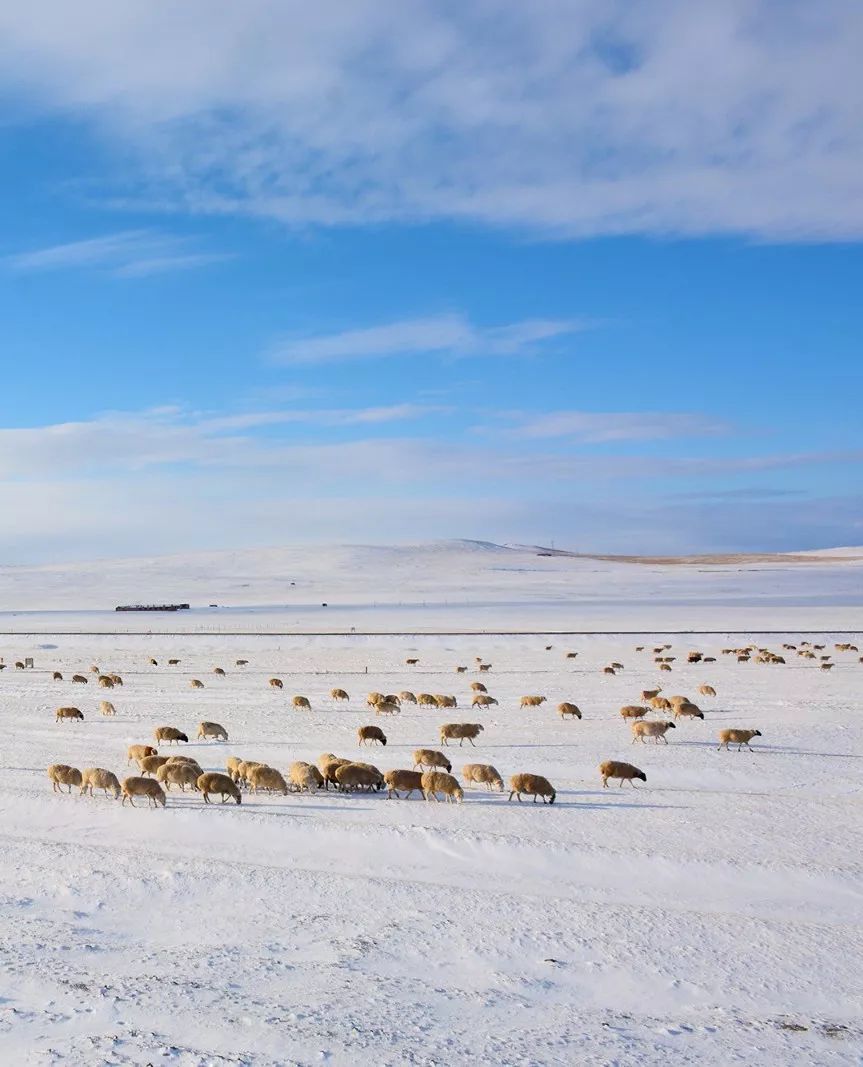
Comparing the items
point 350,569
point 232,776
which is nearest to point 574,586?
point 350,569

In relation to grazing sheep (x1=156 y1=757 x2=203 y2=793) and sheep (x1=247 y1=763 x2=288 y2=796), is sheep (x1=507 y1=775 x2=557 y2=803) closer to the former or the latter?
sheep (x1=247 y1=763 x2=288 y2=796)

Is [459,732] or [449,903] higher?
[459,732]

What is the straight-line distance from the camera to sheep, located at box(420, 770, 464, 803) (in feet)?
46.4

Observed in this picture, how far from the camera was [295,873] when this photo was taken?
36.0 ft

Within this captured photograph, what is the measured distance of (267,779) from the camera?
1460cm

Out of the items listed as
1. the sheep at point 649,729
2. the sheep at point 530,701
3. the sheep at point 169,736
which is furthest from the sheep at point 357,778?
the sheep at point 530,701

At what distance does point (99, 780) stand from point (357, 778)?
3608mm

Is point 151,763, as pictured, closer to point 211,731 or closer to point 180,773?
point 180,773

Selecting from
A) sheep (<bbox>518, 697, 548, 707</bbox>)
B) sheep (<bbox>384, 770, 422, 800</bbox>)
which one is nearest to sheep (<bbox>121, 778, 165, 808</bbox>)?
sheep (<bbox>384, 770, 422, 800</bbox>)

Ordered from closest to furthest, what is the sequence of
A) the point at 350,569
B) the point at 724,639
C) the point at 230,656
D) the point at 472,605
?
the point at 230,656 < the point at 724,639 < the point at 472,605 < the point at 350,569

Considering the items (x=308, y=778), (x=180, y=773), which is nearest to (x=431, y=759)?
(x=308, y=778)

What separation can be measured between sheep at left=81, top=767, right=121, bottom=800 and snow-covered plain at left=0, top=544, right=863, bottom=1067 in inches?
9.3

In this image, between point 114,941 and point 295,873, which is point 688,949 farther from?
point 114,941

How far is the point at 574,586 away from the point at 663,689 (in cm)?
6643
